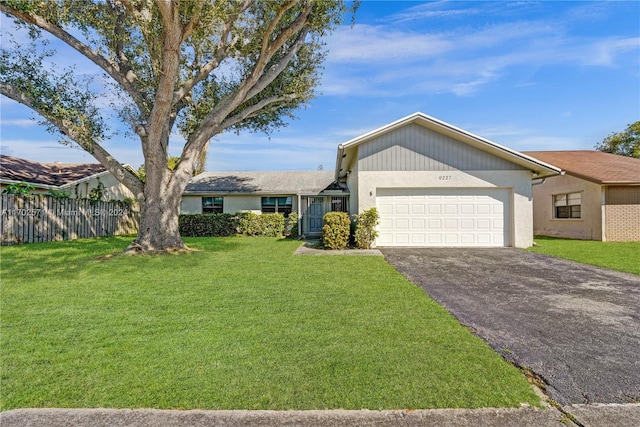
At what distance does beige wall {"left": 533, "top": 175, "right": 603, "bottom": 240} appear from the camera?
14.9 meters

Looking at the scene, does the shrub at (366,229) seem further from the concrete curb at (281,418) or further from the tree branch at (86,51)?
the concrete curb at (281,418)

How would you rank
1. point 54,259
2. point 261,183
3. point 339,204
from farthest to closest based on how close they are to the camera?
point 261,183
point 339,204
point 54,259

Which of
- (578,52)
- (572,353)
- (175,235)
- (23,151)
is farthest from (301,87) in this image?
(23,151)

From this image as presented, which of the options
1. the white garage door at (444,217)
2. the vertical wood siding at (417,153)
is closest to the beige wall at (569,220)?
the white garage door at (444,217)

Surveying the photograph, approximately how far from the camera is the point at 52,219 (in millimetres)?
14586

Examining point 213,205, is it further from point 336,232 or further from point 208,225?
point 336,232

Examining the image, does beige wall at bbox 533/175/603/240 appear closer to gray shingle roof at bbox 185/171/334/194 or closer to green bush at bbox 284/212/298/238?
gray shingle roof at bbox 185/171/334/194

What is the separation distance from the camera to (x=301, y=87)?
13172mm

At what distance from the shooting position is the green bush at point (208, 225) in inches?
730

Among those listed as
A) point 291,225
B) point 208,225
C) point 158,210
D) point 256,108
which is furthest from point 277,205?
point 158,210

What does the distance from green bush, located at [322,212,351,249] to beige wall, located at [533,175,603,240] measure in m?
11.8

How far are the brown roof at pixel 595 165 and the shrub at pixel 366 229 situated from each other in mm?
10548

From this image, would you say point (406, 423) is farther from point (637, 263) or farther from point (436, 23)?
point (436, 23)

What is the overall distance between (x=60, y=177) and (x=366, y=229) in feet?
55.6
